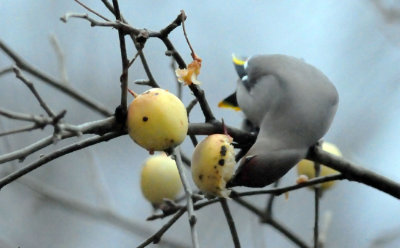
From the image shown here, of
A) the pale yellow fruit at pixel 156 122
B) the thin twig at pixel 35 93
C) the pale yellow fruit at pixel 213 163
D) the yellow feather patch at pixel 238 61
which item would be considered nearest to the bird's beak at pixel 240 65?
the yellow feather patch at pixel 238 61

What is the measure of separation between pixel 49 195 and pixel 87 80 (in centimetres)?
407

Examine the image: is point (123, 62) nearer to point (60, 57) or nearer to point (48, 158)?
point (48, 158)

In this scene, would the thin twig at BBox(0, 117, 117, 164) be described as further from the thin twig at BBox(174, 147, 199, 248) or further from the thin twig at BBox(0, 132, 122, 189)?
the thin twig at BBox(174, 147, 199, 248)

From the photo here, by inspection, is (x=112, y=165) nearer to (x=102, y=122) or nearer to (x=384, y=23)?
(x=384, y=23)

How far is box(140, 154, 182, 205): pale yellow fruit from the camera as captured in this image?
8.04 ft

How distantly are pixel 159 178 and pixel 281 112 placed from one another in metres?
0.46

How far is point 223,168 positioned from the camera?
185cm

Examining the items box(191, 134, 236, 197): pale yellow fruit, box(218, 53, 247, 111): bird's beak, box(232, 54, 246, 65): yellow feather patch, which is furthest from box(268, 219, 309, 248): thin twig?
box(232, 54, 246, 65): yellow feather patch

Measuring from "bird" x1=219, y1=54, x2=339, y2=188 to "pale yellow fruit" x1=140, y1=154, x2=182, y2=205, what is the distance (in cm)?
32

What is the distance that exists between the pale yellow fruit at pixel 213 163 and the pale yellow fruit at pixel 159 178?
59 centimetres

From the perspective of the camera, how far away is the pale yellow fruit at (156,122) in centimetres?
174

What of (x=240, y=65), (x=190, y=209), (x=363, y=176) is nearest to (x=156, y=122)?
(x=190, y=209)

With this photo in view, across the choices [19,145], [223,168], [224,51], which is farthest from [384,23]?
[224,51]

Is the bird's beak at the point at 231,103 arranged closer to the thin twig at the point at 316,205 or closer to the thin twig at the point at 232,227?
the thin twig at the point at 316,205
